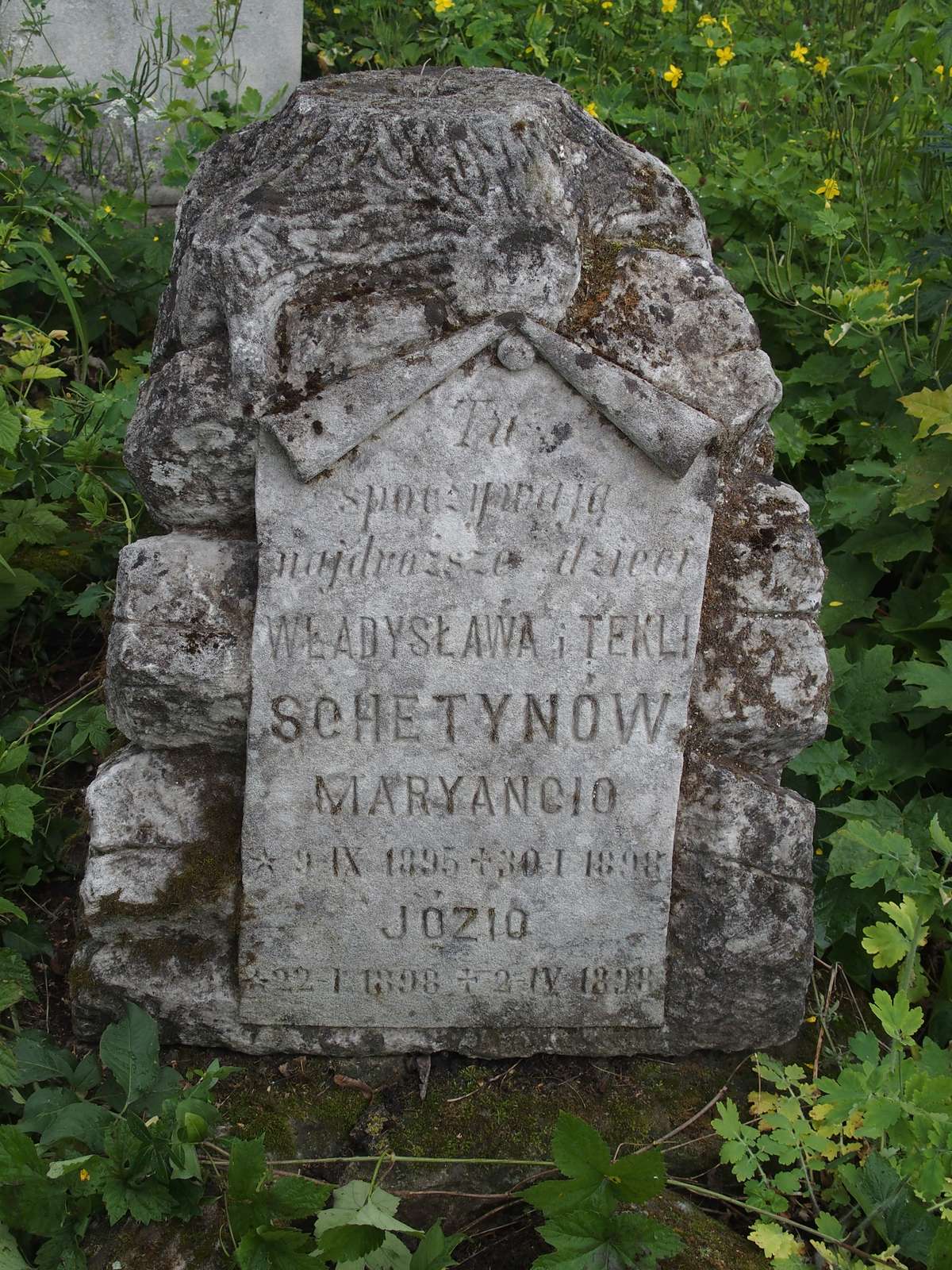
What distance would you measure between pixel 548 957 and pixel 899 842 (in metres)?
0.74

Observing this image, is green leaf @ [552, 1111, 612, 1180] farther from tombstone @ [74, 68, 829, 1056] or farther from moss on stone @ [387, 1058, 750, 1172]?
tombstone @ [74, 68, 829, 1056]

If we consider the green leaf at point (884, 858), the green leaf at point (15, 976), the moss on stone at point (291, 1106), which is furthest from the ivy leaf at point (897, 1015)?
the green leaf at point (15, 976)

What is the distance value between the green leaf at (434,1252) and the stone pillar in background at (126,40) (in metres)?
4.04

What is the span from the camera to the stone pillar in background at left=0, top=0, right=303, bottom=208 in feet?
16.7

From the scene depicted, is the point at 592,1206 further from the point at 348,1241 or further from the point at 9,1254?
the point at 9,1254

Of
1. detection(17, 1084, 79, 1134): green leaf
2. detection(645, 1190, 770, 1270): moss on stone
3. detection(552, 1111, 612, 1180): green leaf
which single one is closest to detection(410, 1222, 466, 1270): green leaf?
detection(552, 1111, 612, 1180): green leaf

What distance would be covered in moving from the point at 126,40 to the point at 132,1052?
4241mm

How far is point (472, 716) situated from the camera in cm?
247

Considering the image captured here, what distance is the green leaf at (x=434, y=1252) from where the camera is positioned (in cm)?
219

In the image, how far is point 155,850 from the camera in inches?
101

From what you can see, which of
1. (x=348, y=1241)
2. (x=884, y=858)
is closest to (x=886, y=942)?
(x=884, y=858)

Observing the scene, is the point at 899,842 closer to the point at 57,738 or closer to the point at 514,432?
the point at 514,432

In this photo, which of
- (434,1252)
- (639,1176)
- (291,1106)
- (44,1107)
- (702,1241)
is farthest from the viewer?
(291,1106)

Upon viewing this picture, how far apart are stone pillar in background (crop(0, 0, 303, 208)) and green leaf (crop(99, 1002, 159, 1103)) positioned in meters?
3.52
